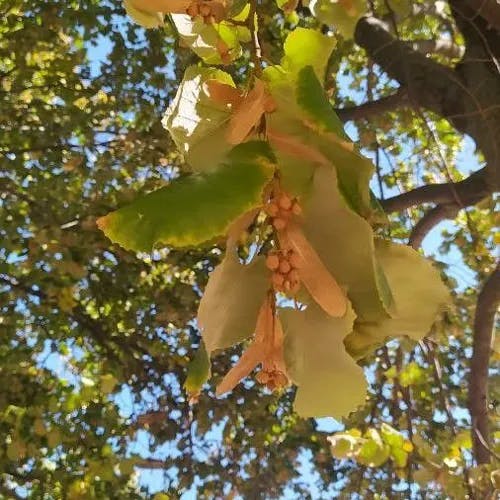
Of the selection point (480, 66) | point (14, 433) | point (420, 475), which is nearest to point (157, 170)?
point (14, 433)

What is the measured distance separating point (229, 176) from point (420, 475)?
1.28 meters

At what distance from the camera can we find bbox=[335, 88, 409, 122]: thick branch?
2.06m

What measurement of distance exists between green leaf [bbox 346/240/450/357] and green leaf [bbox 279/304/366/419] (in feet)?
0.06

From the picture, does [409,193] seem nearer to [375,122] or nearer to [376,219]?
[375,122]

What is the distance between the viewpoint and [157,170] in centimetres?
261

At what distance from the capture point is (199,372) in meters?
0.47

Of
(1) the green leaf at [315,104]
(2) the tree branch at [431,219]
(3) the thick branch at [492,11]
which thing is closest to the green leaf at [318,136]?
(1) the green leaf at [315,104]

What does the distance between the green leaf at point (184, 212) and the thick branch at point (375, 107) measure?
5.66ft

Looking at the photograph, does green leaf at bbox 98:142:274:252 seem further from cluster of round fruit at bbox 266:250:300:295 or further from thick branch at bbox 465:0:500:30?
thick branch at bbox 465:0:500:30

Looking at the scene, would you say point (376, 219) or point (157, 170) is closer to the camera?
point (376, 219)

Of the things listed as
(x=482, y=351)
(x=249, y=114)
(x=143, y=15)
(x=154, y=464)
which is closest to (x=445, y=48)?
(x=482, y=351)

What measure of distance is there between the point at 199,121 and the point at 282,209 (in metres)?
0.10

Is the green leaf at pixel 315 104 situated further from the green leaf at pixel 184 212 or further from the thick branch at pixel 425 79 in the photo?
the thick branch at pixel 425 79

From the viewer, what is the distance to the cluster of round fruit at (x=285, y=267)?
0.41m
